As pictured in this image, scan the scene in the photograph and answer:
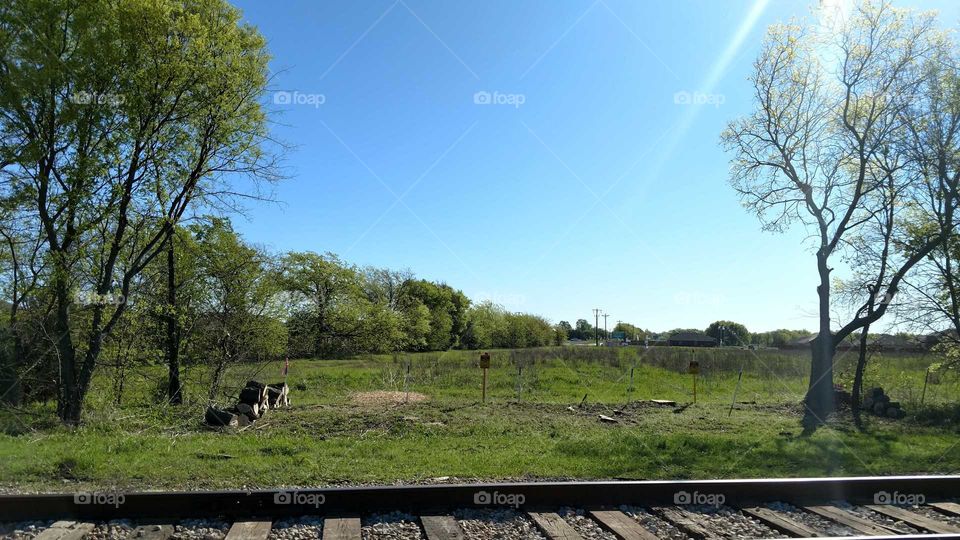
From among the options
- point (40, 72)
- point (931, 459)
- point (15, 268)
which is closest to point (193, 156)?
point (40, 72)

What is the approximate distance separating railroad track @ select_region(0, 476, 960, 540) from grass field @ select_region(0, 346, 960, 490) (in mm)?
1783

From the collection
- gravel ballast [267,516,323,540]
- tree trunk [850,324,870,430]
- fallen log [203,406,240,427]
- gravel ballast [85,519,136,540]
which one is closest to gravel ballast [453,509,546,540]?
gravel ballast [267,516,323,540]

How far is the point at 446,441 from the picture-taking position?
34.9 feet

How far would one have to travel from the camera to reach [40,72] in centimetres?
1157

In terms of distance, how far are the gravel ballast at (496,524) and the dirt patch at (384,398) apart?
11559 mm

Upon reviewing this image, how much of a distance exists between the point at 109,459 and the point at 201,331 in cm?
730

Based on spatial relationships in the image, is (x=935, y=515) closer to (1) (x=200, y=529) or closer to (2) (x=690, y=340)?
(1) (x=200, y=529)

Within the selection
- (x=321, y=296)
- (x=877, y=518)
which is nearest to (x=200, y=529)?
(x=877, y=518)

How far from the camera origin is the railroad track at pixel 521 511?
17.1ft

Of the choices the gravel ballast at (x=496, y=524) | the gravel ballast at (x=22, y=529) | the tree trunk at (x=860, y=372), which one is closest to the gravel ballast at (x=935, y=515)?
the gravel ballast at (x=496, y=524)

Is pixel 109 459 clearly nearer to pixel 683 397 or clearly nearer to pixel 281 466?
pixel 281 466

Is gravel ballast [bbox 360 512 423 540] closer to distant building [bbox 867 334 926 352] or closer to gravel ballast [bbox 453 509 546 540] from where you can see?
gravel ballast [bbox 453 509 546 540]

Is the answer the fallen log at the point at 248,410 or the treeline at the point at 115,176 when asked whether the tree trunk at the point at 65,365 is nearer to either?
the treeline at the point at 115,176

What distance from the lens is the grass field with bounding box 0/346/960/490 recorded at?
7895mm
